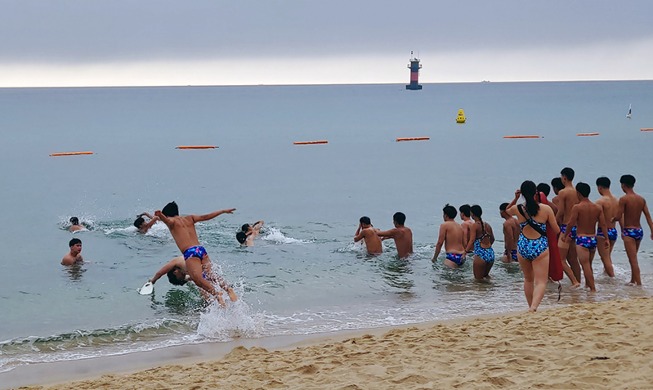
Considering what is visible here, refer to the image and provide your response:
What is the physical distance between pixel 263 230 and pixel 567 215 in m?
8.95

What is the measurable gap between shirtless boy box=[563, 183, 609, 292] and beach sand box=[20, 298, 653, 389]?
2.44m

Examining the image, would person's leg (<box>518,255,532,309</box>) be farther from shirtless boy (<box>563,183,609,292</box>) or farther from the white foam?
the white foam

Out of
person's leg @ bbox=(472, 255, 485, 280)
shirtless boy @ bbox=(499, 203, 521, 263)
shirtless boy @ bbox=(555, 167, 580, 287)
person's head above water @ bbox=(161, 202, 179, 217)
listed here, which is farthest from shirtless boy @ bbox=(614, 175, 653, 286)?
person's head above water @ bbox=(161, 202, 179, 217)

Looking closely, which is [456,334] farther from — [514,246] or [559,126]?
[559,126]

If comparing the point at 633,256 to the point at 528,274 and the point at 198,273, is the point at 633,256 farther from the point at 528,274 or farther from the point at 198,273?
the point at 198,273

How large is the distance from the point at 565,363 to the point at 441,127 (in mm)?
68084

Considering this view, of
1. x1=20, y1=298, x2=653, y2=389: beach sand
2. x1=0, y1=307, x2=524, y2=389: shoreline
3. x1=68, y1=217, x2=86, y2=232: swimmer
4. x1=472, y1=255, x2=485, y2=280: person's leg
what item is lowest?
x1=0, y1=307, x2=524, y2=389: shoreline

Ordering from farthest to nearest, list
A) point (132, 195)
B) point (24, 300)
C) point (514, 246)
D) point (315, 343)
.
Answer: point (132, 195)
point (514, 246)
point (24, 300)
point (315, 343)

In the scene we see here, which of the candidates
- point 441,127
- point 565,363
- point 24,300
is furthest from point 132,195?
point 441,127

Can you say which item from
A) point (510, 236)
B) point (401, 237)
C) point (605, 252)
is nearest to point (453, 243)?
point (510, 236)

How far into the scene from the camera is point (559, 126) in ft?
228

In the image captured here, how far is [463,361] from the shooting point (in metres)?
6.97

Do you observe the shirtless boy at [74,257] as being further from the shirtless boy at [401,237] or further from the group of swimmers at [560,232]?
the group of swimmers at [560,232]

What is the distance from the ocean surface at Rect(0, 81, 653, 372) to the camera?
1102cm
